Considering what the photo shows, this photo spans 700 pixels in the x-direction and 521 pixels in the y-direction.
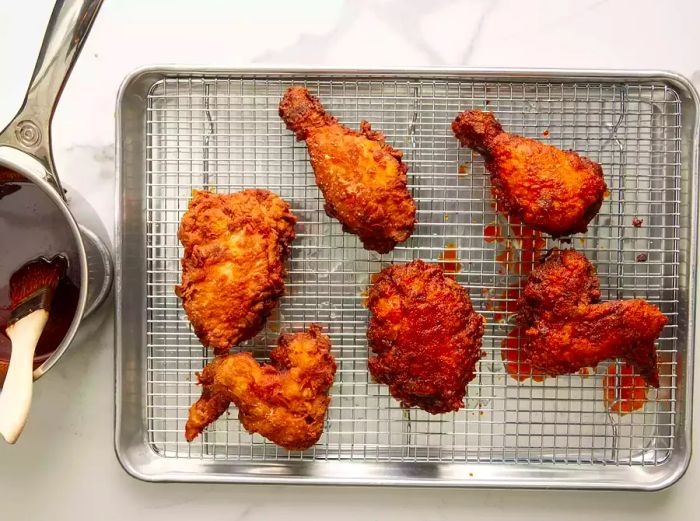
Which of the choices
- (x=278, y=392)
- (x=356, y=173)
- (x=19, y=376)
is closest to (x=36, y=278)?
(x=19, y=376)

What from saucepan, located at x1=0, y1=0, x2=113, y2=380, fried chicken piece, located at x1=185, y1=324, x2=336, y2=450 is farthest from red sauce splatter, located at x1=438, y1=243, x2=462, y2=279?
saucepan, located at x1=0, y1=0, x2=113, y2=380

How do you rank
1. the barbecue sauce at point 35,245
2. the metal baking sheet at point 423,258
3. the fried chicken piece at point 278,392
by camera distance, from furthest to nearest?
the metal baking sheet at point 423,258 → the fried chicken piece at point 278,392 → the barbecue sauce at point 35,245

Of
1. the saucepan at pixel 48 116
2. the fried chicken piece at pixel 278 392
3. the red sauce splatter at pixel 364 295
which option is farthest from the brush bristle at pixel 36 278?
the red sauce splatter at pixel 364 295

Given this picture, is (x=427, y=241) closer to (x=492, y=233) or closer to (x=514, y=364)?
(x=492, y=233)

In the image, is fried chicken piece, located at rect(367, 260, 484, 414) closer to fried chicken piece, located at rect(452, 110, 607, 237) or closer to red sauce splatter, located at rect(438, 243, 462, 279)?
red sauce splatter, located at rect(438, 243, 462, 279)

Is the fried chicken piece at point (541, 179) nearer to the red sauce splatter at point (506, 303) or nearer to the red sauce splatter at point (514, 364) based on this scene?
the red sauce splatter at point (506, 303)

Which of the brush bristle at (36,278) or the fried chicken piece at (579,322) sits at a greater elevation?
the brush bristle at (36,278)
